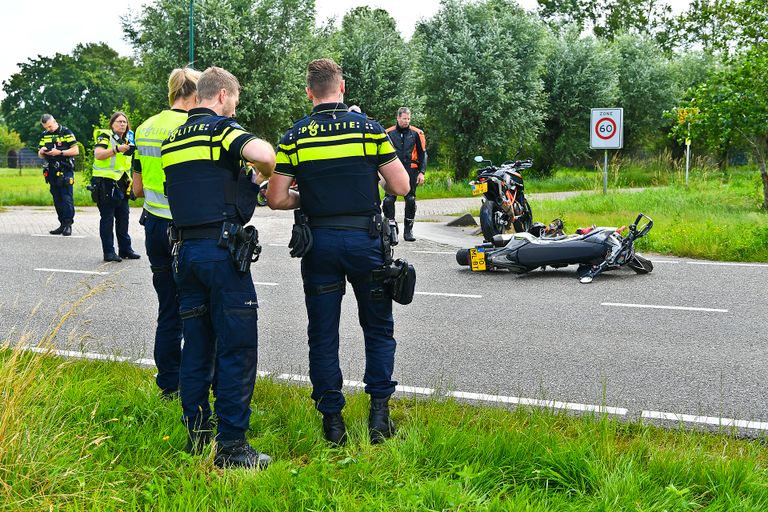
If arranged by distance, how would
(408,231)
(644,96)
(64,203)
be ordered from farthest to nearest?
(644,96), (64,203), (408,231)

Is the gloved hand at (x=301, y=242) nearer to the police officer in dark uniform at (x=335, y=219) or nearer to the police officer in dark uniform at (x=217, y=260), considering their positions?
the police officer in dark uniform at (x=335, y=219)

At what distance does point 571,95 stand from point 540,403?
31294mm

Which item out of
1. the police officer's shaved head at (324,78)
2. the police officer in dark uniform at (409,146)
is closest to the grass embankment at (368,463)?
the police officer's shaved head at (324,78)

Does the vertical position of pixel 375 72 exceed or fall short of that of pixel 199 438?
it exceeds it

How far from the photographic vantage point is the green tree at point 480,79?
28688mm

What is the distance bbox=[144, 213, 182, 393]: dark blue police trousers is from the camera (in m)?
4.76

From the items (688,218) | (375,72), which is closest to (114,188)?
(688,218)

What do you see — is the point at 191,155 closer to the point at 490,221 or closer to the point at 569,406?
the point at 569,406

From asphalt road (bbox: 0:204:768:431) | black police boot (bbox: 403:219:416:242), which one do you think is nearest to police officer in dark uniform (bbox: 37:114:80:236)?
asphalt road (bbox: 0:204:768:431)

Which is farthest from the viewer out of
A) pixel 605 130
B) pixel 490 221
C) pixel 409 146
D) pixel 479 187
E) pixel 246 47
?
pixel 246 47

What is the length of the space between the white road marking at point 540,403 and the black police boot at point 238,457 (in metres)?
1.49

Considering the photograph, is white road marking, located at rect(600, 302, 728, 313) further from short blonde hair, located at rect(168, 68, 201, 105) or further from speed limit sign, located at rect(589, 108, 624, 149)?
speed limit sign, located at rect(589, 108, 624, 149)

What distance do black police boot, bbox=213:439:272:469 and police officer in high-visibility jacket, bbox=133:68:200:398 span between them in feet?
3.63

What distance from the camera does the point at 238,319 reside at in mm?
3809
